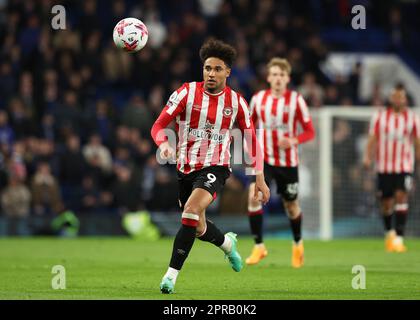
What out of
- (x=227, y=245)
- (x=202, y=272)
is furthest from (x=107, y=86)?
(x=227, y=245)

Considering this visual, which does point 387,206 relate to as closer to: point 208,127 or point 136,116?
point 136,116

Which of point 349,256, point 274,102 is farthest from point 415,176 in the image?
point 274,102

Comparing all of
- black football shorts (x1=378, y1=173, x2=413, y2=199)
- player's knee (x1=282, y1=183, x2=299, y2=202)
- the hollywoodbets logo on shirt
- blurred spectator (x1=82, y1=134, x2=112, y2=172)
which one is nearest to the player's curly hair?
the hollywoodbets logo on shirt

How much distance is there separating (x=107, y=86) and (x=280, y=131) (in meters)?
9.90

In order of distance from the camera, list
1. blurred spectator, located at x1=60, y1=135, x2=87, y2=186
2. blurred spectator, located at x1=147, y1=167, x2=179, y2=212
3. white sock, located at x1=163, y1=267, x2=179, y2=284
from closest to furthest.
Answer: white sock, located at x1=163, y1=267, x2=179, y2=284
blurred spectator, located at x1=60, y1=135, x2=87, y2=186
blurred spectator, located at x1=147, y1=167, x2=179, y2=212

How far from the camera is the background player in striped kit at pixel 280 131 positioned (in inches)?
474

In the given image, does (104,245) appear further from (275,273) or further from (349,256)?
(275,273)

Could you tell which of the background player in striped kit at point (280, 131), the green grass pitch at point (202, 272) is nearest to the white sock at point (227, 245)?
the green grass pitch at point (202, 272)

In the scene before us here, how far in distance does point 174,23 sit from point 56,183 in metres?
5.41

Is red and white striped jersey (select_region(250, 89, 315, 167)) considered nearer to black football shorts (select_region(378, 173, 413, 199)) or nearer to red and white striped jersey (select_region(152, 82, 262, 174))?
red and white striped jersey (select_region(152, 82, 262, 174))

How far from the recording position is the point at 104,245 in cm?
1616

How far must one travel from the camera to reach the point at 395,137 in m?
15.3

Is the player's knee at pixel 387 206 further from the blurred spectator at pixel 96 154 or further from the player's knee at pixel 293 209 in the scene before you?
the blurred spectator at pixel 96 154

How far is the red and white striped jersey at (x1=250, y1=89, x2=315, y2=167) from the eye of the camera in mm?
12102
